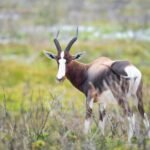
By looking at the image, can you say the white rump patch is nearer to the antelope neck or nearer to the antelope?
the antelope

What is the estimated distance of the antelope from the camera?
11773mm

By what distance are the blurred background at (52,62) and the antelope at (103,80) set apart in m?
0.37

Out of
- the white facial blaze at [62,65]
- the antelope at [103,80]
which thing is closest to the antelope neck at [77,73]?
the antelope at [103,80]

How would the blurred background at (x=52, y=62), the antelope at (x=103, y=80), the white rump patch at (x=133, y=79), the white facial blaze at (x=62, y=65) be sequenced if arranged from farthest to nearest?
1. the white facial blaze at (x=62, y=65)
2. the white rump patch at (x=133, y=79)
3. the antelope at (x=103, y=80)
4. the blurred background at (x=52, y=62)

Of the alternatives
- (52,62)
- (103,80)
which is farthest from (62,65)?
(52,62)

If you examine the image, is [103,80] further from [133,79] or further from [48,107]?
[48,107]

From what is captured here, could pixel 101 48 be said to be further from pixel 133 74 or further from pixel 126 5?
pixel 126 5

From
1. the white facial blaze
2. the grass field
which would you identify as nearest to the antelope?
the white facial blaze

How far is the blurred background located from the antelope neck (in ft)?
1.20

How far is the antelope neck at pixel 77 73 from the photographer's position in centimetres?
1335

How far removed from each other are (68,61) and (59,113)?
4.21 m

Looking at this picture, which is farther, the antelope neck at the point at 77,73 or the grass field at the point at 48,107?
the antelope neck at the point at 77,73

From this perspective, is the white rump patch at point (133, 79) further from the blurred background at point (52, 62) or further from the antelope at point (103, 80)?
the blurred background at point (52, 62)

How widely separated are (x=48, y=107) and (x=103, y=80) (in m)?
2.32
